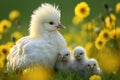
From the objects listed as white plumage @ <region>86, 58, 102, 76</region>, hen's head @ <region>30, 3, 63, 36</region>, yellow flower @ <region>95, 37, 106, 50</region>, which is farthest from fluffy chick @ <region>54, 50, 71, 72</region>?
yellow flower @ <region>95, 37, 106, 50</region>

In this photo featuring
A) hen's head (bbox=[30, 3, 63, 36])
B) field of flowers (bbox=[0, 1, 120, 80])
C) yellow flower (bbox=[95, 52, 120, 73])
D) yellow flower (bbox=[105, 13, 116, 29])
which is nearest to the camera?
field of flowers (bbox=[0, 1, 120, 80])

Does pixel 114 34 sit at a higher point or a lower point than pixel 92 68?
higher

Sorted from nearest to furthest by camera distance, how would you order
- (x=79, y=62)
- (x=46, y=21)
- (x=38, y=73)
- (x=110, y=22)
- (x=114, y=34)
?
(x=38, y=73) → (x=79, y=62) → (x=46, y=21) → (x=114, y=34) → (x=110, y=22)

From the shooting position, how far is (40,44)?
8.06 meters

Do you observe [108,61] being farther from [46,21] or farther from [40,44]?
[40,44]

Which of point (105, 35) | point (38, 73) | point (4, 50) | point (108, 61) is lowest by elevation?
point (38, 73)

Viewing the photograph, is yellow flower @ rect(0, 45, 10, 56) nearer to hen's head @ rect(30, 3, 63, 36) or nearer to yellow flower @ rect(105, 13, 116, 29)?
hen's head @ rect(30, 3, 63, 36)

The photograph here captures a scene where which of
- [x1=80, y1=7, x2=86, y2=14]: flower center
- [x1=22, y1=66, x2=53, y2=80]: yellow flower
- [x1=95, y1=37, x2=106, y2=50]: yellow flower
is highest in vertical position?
[x1=80, y1=7, x2=86, y2=14]: flower center

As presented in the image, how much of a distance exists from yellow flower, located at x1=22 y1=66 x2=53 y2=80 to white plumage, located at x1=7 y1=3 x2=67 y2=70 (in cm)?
7

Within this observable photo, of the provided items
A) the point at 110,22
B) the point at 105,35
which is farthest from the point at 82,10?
the point at 105,35

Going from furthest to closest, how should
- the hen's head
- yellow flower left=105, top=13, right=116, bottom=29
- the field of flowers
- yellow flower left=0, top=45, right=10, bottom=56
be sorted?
yellow flower left=105, top=13, right=116, bottom=29 < yellow flower left=0, top=45, right=10, bottom=56 < the hen's head < the field of flowers

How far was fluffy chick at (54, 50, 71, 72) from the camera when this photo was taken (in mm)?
8031

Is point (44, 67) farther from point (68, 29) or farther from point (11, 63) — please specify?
point (68, 29)

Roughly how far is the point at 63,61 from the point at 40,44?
35cm
